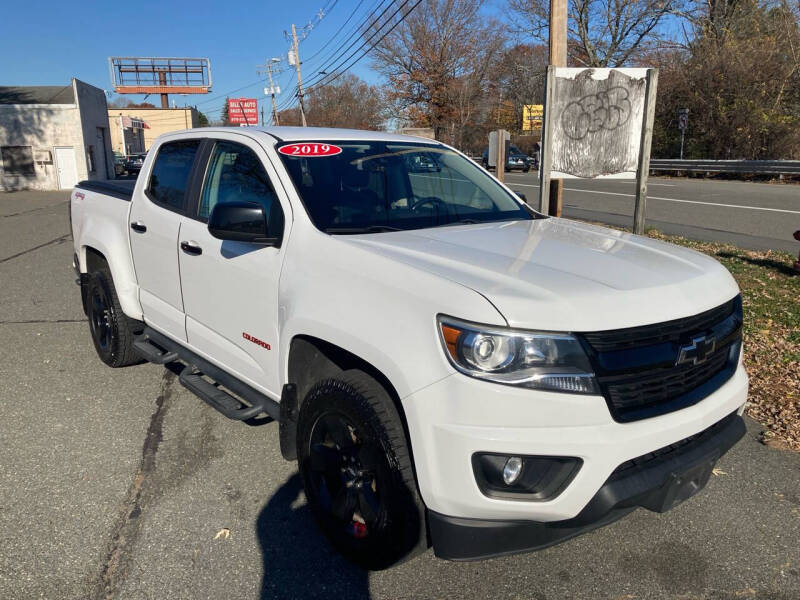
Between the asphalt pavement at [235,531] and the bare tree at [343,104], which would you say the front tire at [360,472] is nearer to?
the asphalt pavement at [235,531]

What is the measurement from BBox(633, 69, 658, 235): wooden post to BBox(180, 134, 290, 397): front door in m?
4.95

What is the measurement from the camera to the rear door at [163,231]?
3.90 meters

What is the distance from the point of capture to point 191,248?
3.61m

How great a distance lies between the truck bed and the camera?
475cm

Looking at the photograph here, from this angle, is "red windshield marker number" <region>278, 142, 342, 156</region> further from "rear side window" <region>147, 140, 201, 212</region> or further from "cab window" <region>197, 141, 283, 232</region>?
"rear side window" <region>147, 140, 201, 212</region>

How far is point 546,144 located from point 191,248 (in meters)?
4.93

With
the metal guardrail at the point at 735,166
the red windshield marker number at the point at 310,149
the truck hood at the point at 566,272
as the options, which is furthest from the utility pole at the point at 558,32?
the metal guardrail at the point at 735,166

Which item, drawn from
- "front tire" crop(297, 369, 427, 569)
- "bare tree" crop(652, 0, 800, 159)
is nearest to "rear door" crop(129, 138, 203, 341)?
"front tire" crop(297, 369, 427, 569)

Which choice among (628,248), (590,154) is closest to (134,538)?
(628,248)

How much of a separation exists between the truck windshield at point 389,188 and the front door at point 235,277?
7.6 inches

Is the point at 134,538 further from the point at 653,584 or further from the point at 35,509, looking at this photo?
the point at 653,584

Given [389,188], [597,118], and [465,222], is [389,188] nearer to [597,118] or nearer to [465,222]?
[465,222]

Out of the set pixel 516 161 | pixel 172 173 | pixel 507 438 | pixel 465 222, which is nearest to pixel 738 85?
pixel 516 161

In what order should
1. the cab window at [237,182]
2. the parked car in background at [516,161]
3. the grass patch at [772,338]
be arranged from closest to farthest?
1. the cab window at [237,182]
2. the grass patch at [772,338]
3. the parked car in background at [516,161]
